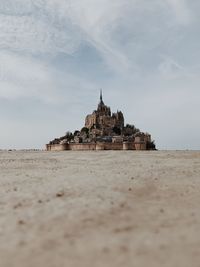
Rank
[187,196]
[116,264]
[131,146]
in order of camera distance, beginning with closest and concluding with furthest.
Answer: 1. [116,264]
2. [187,196]
3. [131,146]

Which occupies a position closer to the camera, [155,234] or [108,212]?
[155,234]

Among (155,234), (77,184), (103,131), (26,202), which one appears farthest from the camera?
(103,131)

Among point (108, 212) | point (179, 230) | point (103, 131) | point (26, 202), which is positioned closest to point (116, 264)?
point (179, 230)

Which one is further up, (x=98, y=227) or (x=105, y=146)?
(x=105, y=146)

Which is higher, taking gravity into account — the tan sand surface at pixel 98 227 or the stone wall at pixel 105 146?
the stone wall at pixel 105 146

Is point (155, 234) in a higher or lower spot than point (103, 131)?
lower

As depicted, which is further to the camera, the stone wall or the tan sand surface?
the stone wall

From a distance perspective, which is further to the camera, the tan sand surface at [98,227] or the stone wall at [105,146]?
the stone wall at [105,146]

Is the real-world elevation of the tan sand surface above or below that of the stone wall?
below

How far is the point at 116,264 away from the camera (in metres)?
8.08

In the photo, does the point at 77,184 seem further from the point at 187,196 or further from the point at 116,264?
the point at 116,264

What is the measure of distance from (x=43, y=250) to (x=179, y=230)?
4.26 meters

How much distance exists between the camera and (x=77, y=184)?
1930 centimetres

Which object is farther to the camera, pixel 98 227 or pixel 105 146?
pixel 105 146
